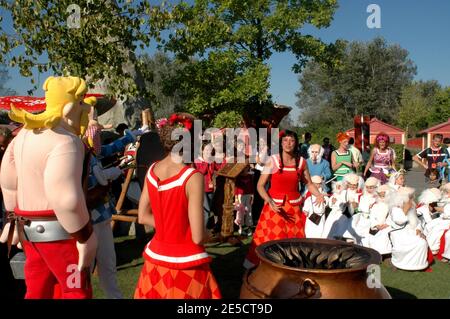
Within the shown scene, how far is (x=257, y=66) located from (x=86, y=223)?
14.7 m

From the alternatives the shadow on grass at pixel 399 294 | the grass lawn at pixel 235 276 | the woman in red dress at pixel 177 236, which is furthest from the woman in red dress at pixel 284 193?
the woman in red dress at pixel 177 236

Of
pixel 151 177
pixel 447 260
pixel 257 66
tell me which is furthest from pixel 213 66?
pixel 151 177

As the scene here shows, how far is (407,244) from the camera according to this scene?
5316 millimetres

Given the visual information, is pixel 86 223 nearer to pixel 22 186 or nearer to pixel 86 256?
pixel 86 256

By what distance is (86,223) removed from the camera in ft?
7.73

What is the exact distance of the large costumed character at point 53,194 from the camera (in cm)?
225

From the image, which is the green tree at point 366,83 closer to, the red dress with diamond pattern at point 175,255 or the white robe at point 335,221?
the white robe at point 335,221

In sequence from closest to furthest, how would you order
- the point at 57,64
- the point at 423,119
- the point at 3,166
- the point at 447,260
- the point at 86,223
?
the point at 86,223 → the point at 3,166 → the point at 447,260 → the point at 57,64 → the point at 423,119

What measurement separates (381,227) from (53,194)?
473 cm

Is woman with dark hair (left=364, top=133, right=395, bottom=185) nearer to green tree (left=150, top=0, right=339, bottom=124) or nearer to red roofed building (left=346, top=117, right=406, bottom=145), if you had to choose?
green tree (left=150, top=0, right=339, bottom=124)

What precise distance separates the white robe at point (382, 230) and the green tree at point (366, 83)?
41025 mm

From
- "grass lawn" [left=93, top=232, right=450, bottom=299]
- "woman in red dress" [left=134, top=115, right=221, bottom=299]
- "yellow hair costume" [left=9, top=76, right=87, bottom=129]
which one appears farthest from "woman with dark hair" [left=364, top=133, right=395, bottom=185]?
Answer: "yellow hair costume" [left=9, top=76, right=87, bottom=129]

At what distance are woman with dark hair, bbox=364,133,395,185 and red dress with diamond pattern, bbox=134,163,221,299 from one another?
18.1 feet

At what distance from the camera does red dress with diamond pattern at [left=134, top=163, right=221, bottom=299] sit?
2617 millimetres
